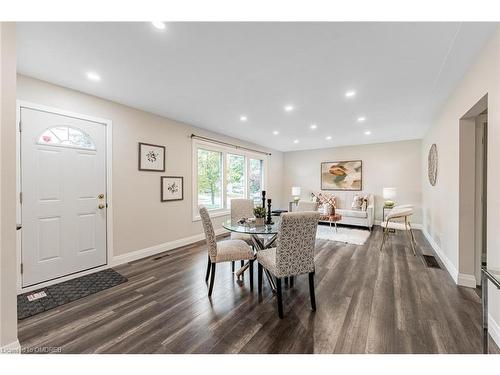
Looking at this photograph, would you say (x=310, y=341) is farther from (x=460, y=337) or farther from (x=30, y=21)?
(x=30, y=21)

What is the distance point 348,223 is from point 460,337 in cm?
431

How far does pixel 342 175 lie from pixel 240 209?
4474 mm

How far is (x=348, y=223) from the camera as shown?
18.9 ft

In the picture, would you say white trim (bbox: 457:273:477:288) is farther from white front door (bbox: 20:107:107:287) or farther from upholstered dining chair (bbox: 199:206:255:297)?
white front door (bbox: 20:107:107:287)

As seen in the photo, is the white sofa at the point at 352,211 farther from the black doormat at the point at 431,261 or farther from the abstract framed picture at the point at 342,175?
the black doormat at the point at 431,261

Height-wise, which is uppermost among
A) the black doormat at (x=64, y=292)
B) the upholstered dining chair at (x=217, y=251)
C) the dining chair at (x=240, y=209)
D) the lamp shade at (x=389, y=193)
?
the lamp shade at (x=389, y=193)

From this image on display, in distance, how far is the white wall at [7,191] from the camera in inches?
54.2

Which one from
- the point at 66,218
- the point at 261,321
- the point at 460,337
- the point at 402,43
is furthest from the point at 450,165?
the point at 66,218

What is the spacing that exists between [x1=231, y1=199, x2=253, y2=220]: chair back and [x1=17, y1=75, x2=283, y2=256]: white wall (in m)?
1.27

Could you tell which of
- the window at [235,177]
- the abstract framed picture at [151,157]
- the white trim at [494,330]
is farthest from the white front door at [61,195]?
the white trim at [494,330]

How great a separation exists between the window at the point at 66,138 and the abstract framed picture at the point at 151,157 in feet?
2.26

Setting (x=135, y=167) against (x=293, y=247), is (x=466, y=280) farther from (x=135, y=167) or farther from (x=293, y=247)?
(x=135, y=167)

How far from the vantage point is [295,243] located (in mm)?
1935

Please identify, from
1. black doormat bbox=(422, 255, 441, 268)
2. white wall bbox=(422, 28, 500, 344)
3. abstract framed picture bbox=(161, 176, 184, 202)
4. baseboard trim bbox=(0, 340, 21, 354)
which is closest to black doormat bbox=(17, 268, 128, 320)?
baseboard trim bbox=(0, 340, 21, 354)
